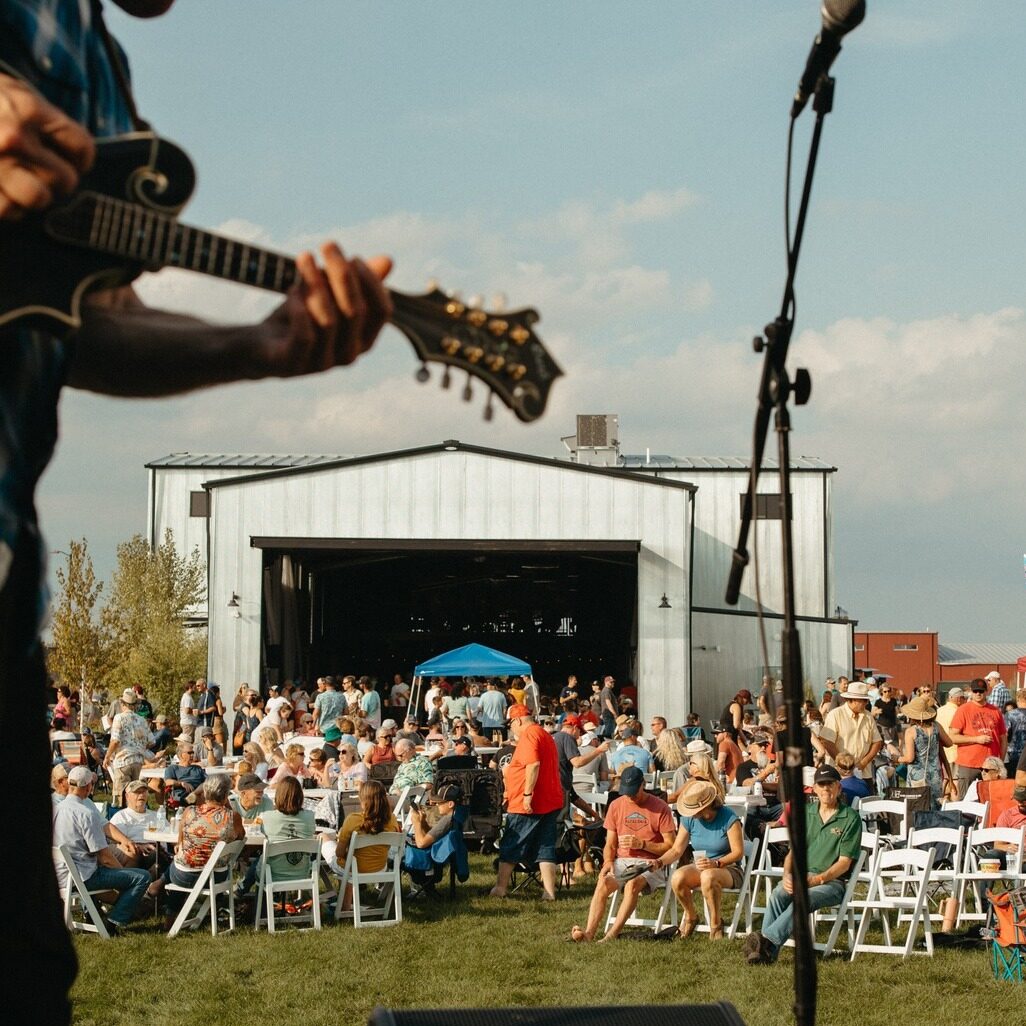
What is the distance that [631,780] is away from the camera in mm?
12242

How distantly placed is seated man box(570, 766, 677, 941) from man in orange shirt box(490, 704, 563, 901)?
126cm

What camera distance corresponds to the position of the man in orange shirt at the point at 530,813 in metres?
13.7

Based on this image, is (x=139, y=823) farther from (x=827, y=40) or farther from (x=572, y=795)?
(x=827, y=40)

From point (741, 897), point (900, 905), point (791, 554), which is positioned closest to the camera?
point (791, 554)

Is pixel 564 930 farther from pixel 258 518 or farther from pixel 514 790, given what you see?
pixel 258 518

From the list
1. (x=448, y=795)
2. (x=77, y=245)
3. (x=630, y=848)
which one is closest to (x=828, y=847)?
(x=630, y=848)

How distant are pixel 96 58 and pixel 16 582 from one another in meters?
0.86

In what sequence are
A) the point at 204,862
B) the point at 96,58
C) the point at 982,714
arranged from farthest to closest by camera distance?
the point at 982,714
the point at 204,862
the point at 96,58

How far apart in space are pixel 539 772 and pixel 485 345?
38.4 ft

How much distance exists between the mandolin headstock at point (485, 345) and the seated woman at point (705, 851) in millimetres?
10063

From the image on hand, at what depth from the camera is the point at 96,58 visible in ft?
7.67

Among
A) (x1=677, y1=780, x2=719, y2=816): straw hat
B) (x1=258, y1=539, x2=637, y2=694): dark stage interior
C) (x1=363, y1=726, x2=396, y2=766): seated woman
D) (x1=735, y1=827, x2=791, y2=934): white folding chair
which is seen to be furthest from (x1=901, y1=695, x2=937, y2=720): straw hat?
(x1=258, y1=539, x2=637, y2=694): dark stage interior

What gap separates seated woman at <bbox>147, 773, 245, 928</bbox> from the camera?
12.0 m

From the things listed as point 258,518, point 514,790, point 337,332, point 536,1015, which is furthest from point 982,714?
point 258,518
